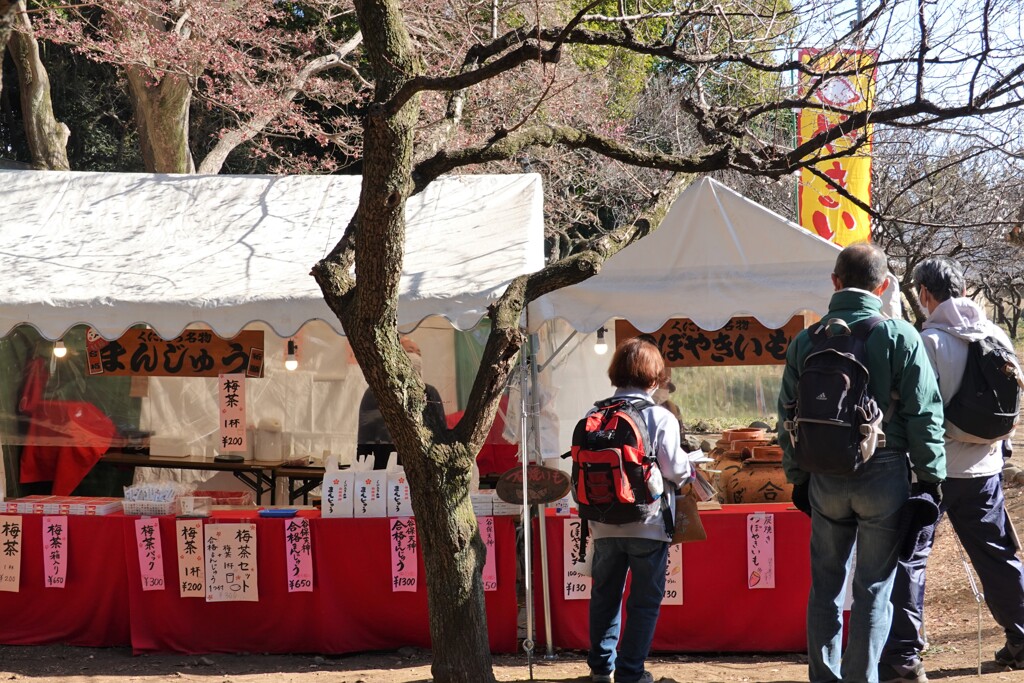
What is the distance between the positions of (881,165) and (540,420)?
863cm

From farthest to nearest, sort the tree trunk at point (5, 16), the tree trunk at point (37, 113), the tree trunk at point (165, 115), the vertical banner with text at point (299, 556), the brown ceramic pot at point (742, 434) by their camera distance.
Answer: the tree trunk at point (165, 115) → the tree trunk at point (37, 113) → the tree trunk at point (5, 16) → the brown ceramic pot at point (742, 434) → the vertical banner with text at point (299, 556)

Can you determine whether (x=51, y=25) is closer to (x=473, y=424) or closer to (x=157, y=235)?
(x=157, y=235)

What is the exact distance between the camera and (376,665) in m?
5.29

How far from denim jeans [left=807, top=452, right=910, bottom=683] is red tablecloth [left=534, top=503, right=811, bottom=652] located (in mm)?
1548

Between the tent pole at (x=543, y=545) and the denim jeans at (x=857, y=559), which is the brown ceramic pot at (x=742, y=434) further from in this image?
the denim jeans at (x=857, y=559)

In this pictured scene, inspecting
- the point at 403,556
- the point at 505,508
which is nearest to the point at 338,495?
the point at 403,556

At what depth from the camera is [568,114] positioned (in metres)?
13.2

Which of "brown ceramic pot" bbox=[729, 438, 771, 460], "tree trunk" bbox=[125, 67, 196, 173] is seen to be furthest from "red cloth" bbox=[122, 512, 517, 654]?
"tree trunk" bbox=[125, 67, 196, 173]

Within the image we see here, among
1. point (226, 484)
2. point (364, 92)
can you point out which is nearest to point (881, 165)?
point (364, 92)

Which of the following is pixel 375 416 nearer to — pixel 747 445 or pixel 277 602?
pixel 277 602

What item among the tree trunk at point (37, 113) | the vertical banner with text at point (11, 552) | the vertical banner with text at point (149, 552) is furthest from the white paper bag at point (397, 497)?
the tree trunk at point (37, 113)

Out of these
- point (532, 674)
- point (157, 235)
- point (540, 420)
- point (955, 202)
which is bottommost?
point (532, 674)

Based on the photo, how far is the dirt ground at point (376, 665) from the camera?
4.86 metres

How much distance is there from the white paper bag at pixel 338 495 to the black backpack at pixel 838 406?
2758 mm
